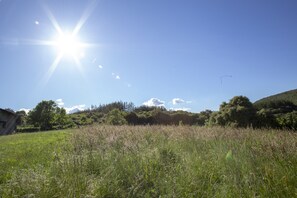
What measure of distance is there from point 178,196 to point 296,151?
245 cm

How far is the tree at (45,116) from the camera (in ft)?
188

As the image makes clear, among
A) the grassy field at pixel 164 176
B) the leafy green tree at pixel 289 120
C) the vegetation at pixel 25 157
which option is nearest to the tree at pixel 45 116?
the vegetation at pixel 25 157

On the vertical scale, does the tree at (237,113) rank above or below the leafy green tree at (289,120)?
above

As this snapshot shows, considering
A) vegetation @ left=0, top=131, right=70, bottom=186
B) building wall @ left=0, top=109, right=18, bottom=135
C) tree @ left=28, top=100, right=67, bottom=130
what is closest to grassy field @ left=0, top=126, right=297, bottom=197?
vegetation @ left=0, top=131, right=70, bottom=186

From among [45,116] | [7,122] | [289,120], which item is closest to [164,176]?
[289,120]

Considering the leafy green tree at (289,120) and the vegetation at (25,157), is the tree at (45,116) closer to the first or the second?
the vegetation at (25,157)

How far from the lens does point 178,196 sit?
135 inches

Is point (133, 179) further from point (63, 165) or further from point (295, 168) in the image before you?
point (295, 168)

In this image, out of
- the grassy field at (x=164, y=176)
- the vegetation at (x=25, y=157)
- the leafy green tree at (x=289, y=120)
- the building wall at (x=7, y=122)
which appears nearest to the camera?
the grassy field at (x=164, y=176)

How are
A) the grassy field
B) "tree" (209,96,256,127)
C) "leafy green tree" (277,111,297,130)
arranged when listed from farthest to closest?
"tree" (209,96,256,127)
"leafy green tree" (277,111,297,130)
the grassy field

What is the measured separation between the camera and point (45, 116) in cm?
5759

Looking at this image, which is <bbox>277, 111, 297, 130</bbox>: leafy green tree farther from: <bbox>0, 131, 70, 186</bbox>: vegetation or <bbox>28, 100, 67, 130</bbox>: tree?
<bbox>28, 100, 67, 130</bbox>: tree

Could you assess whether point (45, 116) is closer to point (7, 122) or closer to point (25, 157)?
point (7, 122)

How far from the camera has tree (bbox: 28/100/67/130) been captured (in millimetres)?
57312
